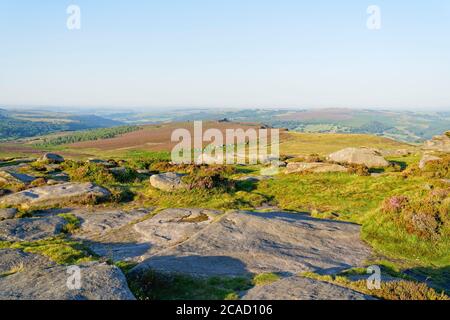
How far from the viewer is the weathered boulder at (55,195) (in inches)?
1013

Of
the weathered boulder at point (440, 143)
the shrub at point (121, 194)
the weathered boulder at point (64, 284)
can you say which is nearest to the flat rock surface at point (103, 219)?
the shrub at point (121, 194)

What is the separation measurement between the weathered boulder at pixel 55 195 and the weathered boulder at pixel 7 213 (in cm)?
151

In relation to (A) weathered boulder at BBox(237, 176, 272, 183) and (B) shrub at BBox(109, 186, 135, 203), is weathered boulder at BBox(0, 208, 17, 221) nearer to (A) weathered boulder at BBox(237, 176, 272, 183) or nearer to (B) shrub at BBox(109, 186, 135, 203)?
(B) shrub at BBox(109, 186, 135, 203)

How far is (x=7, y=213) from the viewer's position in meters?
23.2

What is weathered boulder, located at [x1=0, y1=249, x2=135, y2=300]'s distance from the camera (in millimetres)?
9922

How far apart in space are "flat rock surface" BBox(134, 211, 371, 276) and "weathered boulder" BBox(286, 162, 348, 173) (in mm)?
15162

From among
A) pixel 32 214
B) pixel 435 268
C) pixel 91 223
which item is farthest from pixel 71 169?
pixel 435 268

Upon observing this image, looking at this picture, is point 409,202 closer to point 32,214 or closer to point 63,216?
point 63,216

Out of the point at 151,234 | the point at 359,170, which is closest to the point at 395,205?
the point at 151,234

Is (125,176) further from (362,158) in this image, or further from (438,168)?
(438,168)

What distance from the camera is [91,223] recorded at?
837 inches

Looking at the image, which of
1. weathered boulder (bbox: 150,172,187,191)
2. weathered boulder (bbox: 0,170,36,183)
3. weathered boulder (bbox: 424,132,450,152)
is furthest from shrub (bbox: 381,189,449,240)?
weathered boulder (bbox: 424,132,450,152)

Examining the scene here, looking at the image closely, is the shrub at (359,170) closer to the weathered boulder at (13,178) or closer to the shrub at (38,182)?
the shrub at (38,182)

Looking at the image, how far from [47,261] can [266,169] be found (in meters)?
27.5
